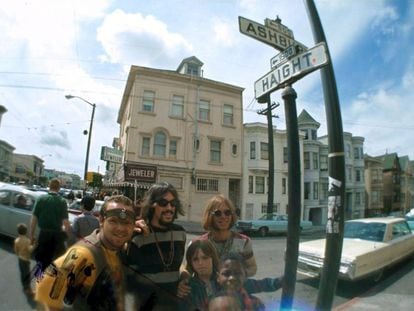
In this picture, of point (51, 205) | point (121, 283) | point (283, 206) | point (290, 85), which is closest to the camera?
point (121, 283)

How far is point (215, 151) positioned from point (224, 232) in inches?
752

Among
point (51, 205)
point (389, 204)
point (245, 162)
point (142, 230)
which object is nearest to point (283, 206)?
point (245, 162)

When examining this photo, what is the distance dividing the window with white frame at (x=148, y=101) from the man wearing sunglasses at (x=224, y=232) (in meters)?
18.2

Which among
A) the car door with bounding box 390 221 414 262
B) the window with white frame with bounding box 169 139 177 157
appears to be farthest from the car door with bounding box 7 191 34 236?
the window with white frame with bounding box 169 139 177 157

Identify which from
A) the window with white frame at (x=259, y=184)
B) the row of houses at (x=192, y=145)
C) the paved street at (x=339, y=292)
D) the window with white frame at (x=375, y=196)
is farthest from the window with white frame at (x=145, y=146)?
the window with white frame at (x=375, y=196)

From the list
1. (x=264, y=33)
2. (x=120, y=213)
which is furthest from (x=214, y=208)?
(x=264, y=33)

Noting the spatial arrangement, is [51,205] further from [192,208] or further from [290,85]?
[192,208]

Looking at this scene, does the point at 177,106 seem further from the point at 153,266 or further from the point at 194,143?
the point at 153,266

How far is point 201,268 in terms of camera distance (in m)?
1.71

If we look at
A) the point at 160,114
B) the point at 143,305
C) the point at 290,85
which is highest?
the point at 160,114

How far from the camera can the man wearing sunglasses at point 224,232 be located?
2.09 metres

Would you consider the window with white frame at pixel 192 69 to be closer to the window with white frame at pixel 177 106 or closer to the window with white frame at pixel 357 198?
the window with white frame at pixel 177 106

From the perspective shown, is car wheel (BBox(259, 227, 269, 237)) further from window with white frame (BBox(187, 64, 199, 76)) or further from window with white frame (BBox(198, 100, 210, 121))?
window with white frame (BBox(187, 64, 199, 76))

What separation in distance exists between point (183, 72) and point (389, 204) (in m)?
40.7
